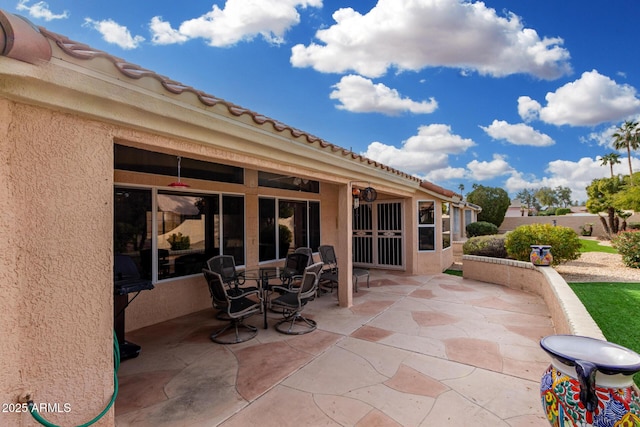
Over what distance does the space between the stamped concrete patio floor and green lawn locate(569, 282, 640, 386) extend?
3.02 ft

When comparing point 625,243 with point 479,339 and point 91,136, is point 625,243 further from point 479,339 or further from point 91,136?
point 91,136

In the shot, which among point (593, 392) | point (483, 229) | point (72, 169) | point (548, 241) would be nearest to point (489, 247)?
point (548, 241)

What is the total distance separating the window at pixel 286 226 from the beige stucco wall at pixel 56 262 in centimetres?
607

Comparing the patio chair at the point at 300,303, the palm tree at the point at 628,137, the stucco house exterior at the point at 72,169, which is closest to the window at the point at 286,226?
the patio chair at the point at 300,303

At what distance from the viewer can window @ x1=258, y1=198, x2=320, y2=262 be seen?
8922 mm

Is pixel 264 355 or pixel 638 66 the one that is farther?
pixel 638 66

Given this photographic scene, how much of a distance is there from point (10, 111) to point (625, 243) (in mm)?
17476

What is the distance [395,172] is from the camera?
30.2ft

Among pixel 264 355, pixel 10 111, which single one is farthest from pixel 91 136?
pixel 264 355

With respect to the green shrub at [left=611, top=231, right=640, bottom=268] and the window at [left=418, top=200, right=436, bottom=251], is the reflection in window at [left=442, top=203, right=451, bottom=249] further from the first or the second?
the green shrub at [left=611, top=231, right=640, bottom=268]

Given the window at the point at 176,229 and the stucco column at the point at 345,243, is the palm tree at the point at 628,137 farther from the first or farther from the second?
the window at the point at 176,229

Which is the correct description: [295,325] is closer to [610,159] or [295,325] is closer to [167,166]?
[167,166]

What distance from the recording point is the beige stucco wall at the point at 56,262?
216cm

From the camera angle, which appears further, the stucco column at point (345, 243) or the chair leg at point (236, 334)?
the stucco column at point (345, 243)
